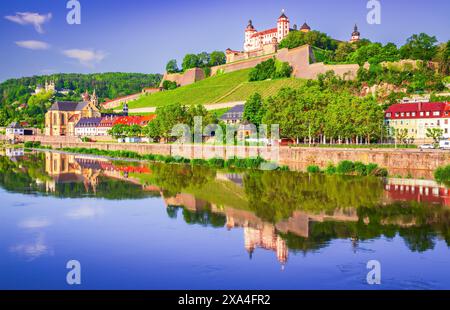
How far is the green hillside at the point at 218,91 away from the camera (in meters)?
70.0

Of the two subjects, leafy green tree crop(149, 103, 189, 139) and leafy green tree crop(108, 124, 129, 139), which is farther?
leafy green tree crop(108, 124, 129, 139)

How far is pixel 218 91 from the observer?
78.8 metres

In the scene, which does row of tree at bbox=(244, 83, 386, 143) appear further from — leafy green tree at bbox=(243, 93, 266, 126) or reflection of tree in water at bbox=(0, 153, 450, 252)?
reflection of tree in water at bbox=(0, 153, 450, 252)

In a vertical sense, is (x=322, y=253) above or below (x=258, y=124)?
below

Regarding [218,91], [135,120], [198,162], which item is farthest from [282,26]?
[198,162]

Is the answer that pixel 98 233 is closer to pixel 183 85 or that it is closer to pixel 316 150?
pixel 316 150

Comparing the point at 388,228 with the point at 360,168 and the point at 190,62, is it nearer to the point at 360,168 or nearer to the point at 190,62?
the point at 360,168

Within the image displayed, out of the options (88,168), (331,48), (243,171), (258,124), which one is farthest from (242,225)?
(331,48)

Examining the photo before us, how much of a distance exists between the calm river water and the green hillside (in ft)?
135

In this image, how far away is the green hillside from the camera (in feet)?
230

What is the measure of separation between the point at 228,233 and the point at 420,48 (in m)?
49.3

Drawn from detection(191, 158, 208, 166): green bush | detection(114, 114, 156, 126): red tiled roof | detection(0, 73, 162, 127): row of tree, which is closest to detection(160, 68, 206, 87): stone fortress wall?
detection(114, 114, 156, 126): red tiled roof

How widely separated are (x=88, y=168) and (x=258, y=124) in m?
17.2

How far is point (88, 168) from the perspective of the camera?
39438 millimetres
